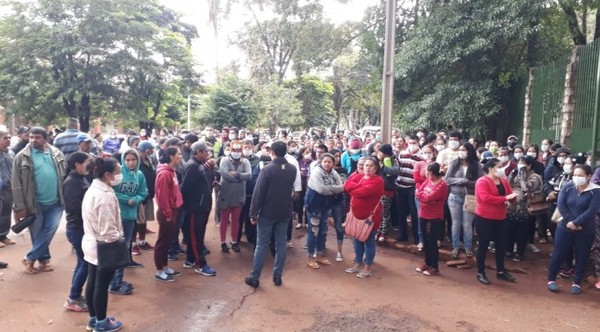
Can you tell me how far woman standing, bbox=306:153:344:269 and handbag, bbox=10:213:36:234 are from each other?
11.3 ft

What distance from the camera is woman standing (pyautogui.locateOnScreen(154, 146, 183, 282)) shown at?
5.05 meters

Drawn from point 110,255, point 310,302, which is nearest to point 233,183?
point 310,302

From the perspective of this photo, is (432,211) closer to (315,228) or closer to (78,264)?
(315,228)

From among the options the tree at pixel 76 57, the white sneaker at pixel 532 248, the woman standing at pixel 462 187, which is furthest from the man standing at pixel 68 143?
the tree at pixel 76 57

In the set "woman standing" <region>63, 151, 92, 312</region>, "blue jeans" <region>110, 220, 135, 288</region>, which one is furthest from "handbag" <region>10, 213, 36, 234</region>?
"woman standing" <region>63, 151, 92, 312</region>

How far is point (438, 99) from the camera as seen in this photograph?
12242mm

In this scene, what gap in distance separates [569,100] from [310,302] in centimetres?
715

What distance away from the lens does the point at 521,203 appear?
6.40 m

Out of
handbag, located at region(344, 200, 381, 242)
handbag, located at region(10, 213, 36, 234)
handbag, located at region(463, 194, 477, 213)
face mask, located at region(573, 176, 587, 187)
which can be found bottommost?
handbag, located at region(344, 200, 381, 242)

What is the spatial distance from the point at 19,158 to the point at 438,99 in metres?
10.2

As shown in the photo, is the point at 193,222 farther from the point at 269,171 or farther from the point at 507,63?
the point at 507,63

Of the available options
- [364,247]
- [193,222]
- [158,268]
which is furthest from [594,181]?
[158,268]

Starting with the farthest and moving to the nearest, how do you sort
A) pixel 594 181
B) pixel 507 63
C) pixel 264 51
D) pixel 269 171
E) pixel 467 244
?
pixel 264 51
pixel 507 63
pixel 467 244
pixel 594 181
pixel 269 171

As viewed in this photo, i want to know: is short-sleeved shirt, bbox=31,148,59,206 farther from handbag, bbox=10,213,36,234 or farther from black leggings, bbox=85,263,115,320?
black leggings, bbox=85,263,115,320
